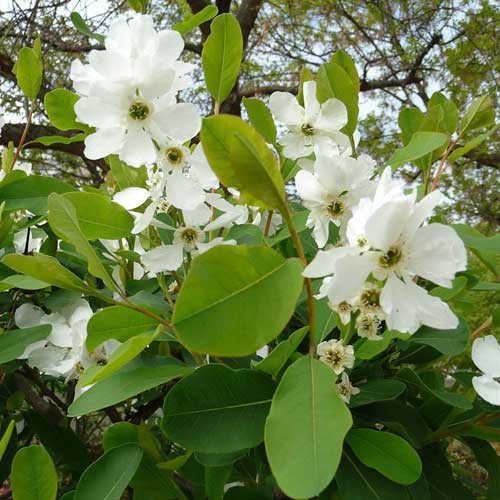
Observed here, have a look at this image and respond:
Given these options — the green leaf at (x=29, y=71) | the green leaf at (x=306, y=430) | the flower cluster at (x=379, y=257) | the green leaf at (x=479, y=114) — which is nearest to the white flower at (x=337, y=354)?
the flower cluster at (x=379, y=257)

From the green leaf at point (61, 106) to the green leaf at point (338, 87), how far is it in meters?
0.33

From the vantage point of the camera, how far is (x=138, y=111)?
2.02 feet

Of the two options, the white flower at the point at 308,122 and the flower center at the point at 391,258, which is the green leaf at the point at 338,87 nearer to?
the white flower at the point at 308,122

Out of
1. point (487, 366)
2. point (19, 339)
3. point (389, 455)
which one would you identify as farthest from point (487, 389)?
point (19, 339)

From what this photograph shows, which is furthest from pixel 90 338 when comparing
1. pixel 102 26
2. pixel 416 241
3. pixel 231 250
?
pixel 102 26

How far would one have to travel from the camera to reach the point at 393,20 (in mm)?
5258

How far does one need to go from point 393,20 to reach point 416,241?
5366 mm

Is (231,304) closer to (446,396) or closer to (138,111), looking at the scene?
(138,111)

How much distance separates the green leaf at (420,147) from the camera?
0.67m

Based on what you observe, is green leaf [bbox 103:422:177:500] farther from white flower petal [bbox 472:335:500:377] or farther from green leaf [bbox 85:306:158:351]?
white flower petal [bbox 472:335:500:377]

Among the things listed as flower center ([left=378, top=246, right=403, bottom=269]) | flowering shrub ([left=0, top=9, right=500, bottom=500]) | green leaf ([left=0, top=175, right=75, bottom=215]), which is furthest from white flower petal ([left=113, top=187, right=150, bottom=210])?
flower center ([left=378, top=246, right=403, bottom=269])

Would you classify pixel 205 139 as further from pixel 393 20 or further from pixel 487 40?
pixel 487 40

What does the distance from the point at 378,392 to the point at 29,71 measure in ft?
2.52

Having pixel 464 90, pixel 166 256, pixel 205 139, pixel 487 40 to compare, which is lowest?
pixel 464 90
